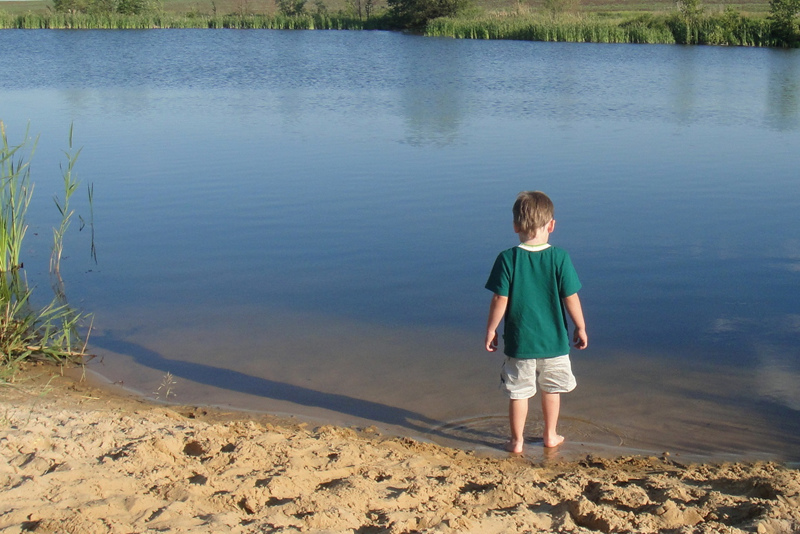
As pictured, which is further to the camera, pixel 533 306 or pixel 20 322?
pixel 20 322

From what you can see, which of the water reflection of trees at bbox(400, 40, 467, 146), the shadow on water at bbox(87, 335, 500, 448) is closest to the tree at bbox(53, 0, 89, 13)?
the water reflection of trees at bbox(400, 40, 467, 146)

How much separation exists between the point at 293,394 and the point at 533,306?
6.02ft

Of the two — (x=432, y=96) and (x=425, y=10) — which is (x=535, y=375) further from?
(x=425, y=10)

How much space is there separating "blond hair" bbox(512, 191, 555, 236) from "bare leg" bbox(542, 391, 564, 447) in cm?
97

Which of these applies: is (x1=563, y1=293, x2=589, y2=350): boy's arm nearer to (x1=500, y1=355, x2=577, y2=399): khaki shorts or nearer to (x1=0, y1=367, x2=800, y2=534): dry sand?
(x1=500, y1=355, x2=577, y2=399): khaki shorts

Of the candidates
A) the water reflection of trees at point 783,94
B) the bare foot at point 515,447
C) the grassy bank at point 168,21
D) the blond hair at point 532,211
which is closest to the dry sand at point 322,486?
the bare foot at point 515,447

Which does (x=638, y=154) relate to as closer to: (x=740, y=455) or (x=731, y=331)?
(x=731, y=331)

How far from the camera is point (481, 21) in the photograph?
46688mm

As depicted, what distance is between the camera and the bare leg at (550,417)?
169 inches

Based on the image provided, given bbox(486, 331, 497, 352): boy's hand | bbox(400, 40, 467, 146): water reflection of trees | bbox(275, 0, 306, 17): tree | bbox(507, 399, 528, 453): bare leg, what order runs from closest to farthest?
bbox(486, 331, 497, 352): boy's hand
bbox(507, 399, 528, 453): bare leg
bbox(400, 40, 467, 146): water reflection of trees
bbox(275, 0, 306, 17): tree

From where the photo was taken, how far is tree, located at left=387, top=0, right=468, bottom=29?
52.6 metres

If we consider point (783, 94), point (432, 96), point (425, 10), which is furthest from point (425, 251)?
point (425, 10)

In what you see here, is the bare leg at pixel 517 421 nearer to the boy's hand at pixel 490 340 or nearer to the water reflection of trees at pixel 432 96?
the boy's hand at pixel 490 340

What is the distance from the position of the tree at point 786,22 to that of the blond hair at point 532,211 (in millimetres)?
39947
